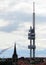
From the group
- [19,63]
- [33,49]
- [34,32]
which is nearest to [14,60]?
[19,63]

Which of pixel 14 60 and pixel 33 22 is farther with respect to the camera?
pixel 33 22

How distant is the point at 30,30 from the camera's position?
18538 centimetres

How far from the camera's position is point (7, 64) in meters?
74.6

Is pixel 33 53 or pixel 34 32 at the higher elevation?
pixel 34 32

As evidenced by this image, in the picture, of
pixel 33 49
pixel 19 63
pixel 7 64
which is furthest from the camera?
pixel 33 49

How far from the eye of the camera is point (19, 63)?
79375 mm

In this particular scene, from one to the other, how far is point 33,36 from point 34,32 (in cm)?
509

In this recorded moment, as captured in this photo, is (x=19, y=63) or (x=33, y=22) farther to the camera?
(x=33, y=22)

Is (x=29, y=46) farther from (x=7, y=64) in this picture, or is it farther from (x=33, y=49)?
(x=7, y=64)

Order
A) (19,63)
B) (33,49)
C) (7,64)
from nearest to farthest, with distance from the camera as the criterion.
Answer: (7,64) < (19,63) < (33,49)

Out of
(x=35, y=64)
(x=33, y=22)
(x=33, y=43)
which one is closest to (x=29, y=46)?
(x=33, y=43)

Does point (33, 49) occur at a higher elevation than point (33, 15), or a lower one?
lower

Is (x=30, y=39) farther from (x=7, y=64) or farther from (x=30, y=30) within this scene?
(x=7, y=64)

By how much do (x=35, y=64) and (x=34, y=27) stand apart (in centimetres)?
10285
